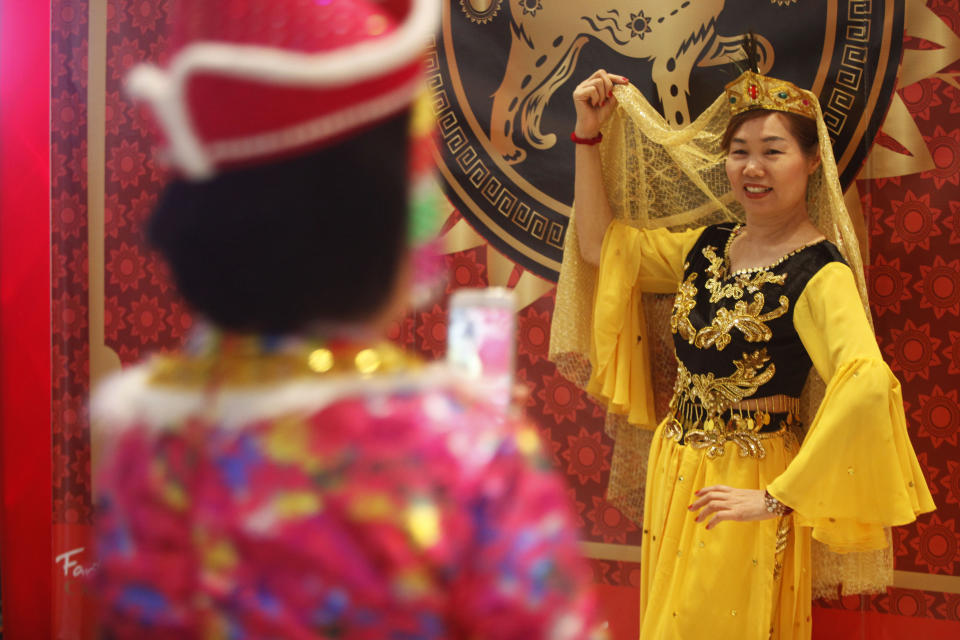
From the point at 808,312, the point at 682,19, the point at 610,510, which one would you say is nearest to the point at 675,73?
the point at 682,19

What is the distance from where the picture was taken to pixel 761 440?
205cm

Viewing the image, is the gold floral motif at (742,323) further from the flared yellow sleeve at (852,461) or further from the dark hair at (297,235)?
the dark hair at (297,235)

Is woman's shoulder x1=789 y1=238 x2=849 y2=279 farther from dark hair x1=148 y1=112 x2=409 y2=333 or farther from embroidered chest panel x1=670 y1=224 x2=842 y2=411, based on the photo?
dark hair x1=148 y1=112 x2=409 y2=333

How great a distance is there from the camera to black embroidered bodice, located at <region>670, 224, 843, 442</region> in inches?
78.9

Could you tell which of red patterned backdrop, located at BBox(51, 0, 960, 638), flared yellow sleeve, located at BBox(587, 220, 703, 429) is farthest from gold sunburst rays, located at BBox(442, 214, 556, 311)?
Answer: flared yellow sleeve, located at BBox(587, 220, 703, 429)

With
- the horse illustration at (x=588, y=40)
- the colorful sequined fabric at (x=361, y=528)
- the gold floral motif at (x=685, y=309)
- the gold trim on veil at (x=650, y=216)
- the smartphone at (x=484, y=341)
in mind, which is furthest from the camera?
the horse illustration at (x=588, y=40)

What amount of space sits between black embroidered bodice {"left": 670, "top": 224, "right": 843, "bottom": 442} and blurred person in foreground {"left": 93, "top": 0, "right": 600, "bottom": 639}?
4.69 ft

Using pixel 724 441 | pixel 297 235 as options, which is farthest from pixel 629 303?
pixel 297 235

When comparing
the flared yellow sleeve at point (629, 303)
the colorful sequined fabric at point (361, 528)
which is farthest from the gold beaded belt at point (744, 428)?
the colorful sequined fabric at point (361, 528)

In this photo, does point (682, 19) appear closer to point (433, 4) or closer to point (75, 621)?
point (433, 4)

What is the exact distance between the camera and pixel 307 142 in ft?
2.22

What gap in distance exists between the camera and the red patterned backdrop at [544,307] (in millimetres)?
2338

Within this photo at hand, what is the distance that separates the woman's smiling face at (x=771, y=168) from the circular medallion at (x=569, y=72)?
31 cm

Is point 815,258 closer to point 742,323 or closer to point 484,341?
point 742,323
